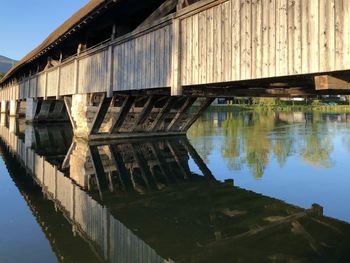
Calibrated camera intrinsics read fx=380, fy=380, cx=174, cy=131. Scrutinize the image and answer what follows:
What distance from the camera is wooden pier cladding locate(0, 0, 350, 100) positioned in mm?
5238

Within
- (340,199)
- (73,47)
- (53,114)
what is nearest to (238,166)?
(340,199)

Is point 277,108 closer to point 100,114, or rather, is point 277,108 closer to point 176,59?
point 100,114

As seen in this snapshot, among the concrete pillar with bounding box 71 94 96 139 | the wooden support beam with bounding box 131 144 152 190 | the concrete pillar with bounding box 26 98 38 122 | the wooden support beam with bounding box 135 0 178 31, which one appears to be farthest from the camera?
the concrete pillar with bounding box 26 98 38 122

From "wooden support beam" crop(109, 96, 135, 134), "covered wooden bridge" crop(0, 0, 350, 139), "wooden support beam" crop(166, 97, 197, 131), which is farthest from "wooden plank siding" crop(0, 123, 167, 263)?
"wooden support beam" crop(166, 97, 197, 131)

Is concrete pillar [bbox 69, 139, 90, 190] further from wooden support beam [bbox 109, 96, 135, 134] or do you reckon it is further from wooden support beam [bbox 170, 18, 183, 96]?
wooden support beam [bbox 170, 18, 183, 96]

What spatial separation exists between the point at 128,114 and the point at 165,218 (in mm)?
9811

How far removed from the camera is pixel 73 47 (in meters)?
17.5

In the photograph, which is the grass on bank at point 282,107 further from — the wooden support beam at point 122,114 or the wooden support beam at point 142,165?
the wooden support beam at point 142,165

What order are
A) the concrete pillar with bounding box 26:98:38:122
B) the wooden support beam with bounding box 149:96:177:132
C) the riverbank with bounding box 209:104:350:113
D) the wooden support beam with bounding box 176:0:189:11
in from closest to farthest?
the wooden support beam with bounding box 176:0:189:11 → the wooden support beam with bounding box 149:96:177:132 → the concrete pillar with bounding box 26:98:38:122 → the riverbank with bounding box 209:104:350:113

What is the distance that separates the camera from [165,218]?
5.82 metres

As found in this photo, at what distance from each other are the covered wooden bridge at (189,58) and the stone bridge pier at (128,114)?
4 cm

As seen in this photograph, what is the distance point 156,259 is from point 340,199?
4122 mm

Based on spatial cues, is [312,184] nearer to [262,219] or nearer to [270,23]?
[262,219]

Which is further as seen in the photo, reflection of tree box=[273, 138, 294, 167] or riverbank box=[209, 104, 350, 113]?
riverbank box=[209, 104, 350, 113]
